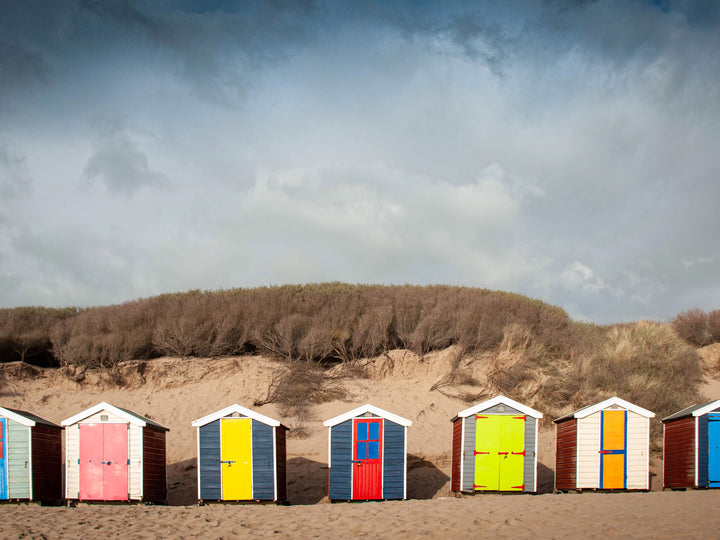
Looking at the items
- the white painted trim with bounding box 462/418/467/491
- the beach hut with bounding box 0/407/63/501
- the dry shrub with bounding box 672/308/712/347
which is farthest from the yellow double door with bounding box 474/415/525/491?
the dry shrub with bounding box 672/308/712/347

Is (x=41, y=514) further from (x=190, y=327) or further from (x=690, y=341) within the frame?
(x=690, y=341)

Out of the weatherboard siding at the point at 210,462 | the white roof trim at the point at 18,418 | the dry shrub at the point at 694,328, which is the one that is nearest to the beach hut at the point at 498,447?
the weatherboard siding at the point at 210,462

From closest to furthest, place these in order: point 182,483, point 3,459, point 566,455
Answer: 1. point 3,459
2. point 566,455
3. point 182,483

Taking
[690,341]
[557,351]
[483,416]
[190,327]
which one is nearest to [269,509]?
[483,416]

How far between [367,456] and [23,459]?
786 centimetres

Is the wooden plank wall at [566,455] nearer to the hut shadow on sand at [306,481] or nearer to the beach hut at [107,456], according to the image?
the hut shadow on sand at [306,481]

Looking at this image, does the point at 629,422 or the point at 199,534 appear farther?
the point at 629,422

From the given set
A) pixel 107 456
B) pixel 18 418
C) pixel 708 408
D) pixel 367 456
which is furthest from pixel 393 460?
pixel 18 418

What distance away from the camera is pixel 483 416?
15.8 meters

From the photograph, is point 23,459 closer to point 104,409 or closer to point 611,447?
point 104,409

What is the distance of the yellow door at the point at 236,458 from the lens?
1558 centimetres

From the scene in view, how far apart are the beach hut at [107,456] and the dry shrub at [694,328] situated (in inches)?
1010

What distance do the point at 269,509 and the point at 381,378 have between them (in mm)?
10612

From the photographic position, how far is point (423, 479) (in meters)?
19.1
